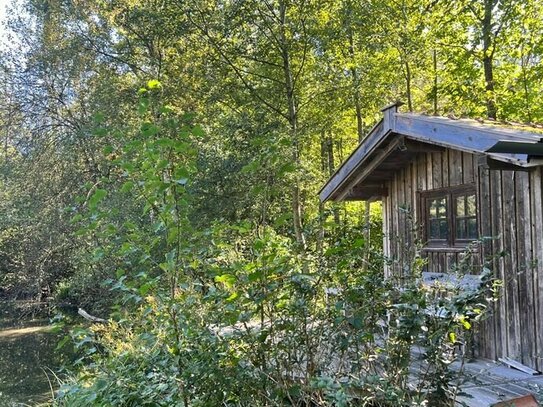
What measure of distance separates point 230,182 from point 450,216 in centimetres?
675

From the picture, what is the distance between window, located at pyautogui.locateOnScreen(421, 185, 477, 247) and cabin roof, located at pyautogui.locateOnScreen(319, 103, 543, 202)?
1.87 ft

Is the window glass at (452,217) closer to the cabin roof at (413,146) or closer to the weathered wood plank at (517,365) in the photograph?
the cabin roof at (413,146)

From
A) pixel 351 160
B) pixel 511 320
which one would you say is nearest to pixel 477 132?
pixel 511 320

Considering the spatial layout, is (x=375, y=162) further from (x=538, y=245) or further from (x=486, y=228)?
(x=538, y=245)

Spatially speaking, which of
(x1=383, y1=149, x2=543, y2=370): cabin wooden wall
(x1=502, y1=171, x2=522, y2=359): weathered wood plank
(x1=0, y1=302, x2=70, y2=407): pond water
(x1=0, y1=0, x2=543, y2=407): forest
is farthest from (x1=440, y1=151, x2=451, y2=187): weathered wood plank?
(x1=0, y1=302, x2=70, y2=407): pond water

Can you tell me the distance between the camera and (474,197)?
536 centimetres

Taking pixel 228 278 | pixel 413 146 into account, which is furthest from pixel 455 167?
pixel 228 278

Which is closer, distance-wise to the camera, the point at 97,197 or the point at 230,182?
the point at 97,197

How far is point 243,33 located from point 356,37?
8.69 ft

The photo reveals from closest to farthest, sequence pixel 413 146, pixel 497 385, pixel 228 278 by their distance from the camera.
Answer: pixel 228 278 < pixel 497 385 < pixel 413 146

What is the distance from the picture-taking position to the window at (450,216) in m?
5.44

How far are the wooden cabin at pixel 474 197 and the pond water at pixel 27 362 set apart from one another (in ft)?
17.8

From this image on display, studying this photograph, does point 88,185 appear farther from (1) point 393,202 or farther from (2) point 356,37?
(2) point 356,37

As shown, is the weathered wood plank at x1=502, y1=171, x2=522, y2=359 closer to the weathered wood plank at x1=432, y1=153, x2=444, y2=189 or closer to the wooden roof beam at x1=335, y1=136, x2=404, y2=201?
the weathered wood plank at x1=432, y1=153, x2=444, y2=189
